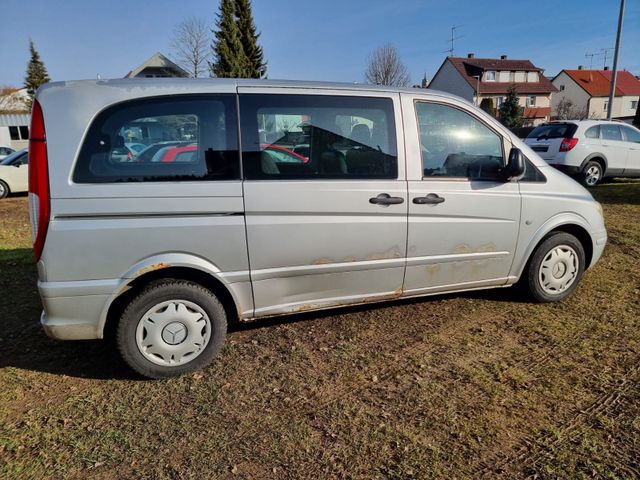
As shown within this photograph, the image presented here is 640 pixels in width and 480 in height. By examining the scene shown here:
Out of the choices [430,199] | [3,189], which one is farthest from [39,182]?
[3,189]

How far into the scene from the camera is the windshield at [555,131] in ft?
35.8

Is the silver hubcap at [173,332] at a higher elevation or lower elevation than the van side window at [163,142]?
lower

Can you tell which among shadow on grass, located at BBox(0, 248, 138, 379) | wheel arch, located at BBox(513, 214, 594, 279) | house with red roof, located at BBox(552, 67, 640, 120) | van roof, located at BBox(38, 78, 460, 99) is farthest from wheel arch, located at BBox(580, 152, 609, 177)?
house with red roof, located at BBox(552, 67, 640, 120)

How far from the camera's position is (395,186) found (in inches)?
133

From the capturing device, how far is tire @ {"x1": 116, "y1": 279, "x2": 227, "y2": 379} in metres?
2.94

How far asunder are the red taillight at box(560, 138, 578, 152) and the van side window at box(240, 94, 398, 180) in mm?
9197

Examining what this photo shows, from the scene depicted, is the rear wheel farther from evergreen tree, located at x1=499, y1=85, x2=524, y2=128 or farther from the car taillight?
evergreen tree, located at x1=499, y1=85, x2=524, y2=128

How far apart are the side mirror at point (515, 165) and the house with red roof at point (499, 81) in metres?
50.1

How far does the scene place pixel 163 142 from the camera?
9.66 ft

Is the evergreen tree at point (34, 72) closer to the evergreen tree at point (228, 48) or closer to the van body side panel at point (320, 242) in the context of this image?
the evergreen tree at point (228, 48)

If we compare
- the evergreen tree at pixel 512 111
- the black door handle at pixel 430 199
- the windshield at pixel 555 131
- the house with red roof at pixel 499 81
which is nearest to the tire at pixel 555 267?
the black door handle at pixel 430 199

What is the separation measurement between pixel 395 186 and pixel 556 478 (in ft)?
6.80

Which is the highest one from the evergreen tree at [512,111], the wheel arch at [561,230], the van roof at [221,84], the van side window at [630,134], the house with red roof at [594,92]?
the house with red roof at [594,92]

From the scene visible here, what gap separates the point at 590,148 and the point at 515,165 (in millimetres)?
9041
